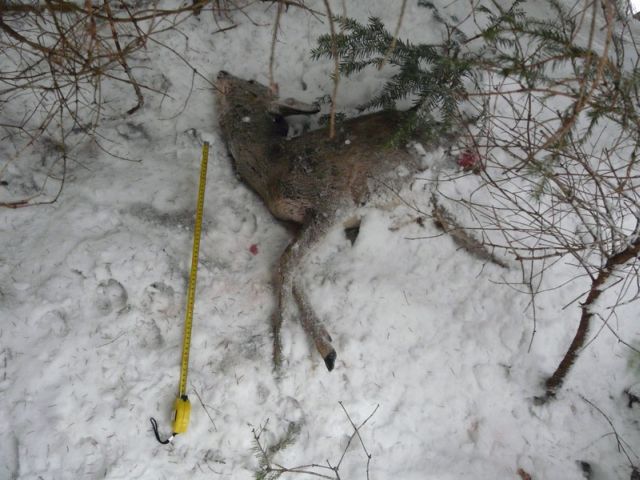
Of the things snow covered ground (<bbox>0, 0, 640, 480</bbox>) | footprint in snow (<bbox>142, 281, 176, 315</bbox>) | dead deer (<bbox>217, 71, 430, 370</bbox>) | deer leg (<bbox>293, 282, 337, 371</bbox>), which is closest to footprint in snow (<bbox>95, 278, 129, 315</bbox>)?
snow covered ground (<bbox>0, 0, 640, 480</bbox>)

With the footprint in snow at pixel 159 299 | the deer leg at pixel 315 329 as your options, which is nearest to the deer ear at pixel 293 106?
the deer leg at pixel 315 329

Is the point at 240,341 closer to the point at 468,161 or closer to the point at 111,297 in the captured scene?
the point at 111,297

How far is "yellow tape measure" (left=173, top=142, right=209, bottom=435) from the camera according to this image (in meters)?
2.80

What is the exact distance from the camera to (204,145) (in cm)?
361

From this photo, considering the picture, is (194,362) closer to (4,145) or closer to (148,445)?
(148,445)

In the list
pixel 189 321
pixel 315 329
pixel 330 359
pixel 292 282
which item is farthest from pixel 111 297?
pixel 330 359

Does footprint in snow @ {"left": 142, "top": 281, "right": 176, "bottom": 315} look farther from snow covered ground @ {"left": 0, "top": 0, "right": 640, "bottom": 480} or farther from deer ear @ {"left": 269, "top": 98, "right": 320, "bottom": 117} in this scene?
deer ear @ {"left": 269, "top": 98, "right": 320, "bottom": 117}

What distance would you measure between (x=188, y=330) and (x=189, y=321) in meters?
0.06

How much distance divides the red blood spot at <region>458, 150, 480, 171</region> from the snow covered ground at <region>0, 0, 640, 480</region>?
0.98ft

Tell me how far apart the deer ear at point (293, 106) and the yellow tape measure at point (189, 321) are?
64cm

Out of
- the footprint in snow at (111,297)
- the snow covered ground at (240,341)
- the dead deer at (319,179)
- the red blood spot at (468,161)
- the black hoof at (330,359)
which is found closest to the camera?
the snow covered ground at (240,341)

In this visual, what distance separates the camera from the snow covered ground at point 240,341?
9.17 ft

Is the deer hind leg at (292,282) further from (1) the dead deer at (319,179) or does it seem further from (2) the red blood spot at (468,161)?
(2) the red blood spot at (468,161)

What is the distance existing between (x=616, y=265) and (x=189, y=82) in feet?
11.3
